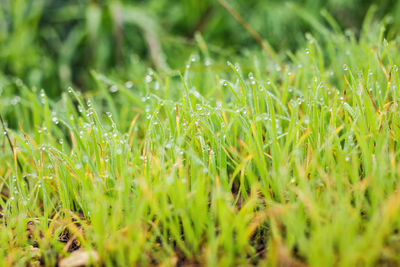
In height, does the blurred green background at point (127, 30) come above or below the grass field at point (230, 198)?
above

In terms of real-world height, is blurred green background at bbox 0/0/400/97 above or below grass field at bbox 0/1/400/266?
above

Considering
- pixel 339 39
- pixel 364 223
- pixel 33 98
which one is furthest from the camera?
pixel 339 39

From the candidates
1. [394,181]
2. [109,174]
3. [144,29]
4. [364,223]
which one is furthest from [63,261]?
[144,29]

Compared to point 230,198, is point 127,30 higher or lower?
higher

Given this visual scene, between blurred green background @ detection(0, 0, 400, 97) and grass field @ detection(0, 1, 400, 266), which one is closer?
grass field @ detection(0, 1, 400, 266)

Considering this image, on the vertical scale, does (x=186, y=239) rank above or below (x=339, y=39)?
below

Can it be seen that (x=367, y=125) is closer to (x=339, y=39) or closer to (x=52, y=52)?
(x=339, y=39)

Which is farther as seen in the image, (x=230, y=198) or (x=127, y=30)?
(x=127, y=30)

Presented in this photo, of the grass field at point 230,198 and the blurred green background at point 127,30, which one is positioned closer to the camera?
the grass field at point 230,198
